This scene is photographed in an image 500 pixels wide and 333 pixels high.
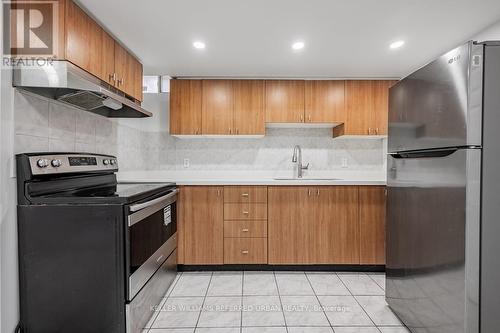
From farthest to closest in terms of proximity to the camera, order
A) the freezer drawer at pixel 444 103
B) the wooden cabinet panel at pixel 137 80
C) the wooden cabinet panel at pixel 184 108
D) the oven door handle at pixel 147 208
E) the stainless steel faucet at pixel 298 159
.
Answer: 1. the stainless steel faucet at pixel 298 159
2. the wooden cabinet panel at pixel 184 108
3. the wooden cabinet panel at pixel 137 80
4. the oven door handle at pixel 147 208
5. the freezer drawer at pixel 444 103

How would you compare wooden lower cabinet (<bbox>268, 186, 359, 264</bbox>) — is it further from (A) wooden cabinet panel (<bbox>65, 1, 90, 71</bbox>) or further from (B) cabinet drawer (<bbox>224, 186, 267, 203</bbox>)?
(A) wooden cabinet panel (<bbox>65, 1, 90, 71</bbox>)

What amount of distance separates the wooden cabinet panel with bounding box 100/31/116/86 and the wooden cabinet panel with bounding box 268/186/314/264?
1.76m

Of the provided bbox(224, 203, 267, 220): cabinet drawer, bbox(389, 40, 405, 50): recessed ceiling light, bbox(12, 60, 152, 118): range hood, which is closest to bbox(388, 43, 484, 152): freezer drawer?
bbox(389, 40, 405, 50): recessed ceiling light

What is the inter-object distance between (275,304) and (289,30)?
217 cm

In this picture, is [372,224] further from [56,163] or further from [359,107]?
[56,163]

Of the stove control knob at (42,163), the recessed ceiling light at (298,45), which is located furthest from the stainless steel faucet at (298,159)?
the stove control knob at (42,163)

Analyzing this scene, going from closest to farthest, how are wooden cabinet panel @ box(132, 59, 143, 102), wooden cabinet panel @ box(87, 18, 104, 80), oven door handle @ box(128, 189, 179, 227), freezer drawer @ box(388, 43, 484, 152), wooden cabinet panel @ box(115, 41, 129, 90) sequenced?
freezer drawer @ box(388, 43, 484, 152), oven door handle @ box(128, 189, 179, 227), wooden cabinet panel @ box(87, 18, 104, 80), wooden cabinet panel @ box(115, 41, 129, 90), wooden cabinet panel @ box(132, 59, 143, 102)

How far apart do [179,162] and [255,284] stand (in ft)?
5.81

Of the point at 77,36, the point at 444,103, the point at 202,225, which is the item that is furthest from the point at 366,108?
the point at 77,36

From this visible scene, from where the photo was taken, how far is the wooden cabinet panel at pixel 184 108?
3127 millimetres

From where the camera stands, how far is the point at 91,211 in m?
1.54

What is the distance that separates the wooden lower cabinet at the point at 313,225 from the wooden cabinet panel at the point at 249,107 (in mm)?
807

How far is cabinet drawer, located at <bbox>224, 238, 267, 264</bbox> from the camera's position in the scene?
2.81 meters

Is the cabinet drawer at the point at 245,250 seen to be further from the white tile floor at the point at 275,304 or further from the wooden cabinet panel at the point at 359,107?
the wooden cabinet panel at the point at 359,107
